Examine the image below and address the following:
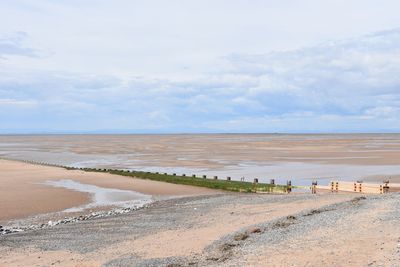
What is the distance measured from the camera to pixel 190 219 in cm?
2208

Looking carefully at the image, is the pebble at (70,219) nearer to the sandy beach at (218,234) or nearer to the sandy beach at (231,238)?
the sandy beach at (218,234)

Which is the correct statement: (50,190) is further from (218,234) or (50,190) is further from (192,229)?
(218,234)

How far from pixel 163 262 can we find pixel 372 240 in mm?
5967

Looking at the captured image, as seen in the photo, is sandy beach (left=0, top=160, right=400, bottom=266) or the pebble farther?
the pebble

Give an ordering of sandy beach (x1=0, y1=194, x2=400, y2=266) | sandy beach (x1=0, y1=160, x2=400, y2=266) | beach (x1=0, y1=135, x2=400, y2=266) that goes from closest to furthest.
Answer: sandy beach (x1=0, y1=194, x2=400, y2=266)
sandy beach (x1=0, y1=160, x2=400, y2=266)
beach (x1=0, y1=135, x2=400, y2=266)

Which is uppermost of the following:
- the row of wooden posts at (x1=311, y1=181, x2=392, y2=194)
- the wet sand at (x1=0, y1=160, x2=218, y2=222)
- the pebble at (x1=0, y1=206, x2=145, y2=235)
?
the row of wooden posts at (x1=311, y1=181, x2=392, y2=194)

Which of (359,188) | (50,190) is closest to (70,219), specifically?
(50,190)

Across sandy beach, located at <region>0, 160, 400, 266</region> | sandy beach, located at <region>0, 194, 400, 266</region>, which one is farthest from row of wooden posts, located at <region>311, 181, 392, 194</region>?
sandy beach, located at <region>0, 194, 400, 266</region>

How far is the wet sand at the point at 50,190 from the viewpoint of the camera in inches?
1071

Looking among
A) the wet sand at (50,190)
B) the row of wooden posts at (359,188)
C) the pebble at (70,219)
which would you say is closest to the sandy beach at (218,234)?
the wet sand at (50,190)

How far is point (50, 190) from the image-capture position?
33.5 metres

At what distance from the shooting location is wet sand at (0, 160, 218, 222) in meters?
27.2

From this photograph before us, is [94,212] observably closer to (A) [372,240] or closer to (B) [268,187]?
(B) [268,187]

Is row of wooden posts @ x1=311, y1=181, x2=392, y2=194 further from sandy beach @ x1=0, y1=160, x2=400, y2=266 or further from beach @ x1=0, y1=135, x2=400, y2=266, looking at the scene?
sandy beach @ x1=0, y1=160, x2=400, y2=266
